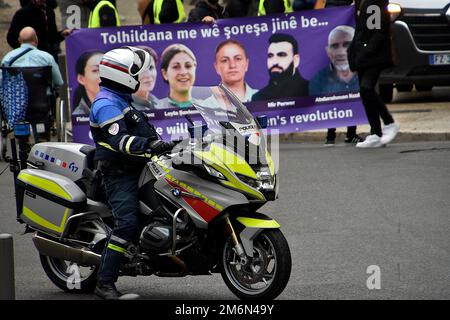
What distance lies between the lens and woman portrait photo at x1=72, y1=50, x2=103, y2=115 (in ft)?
48.4

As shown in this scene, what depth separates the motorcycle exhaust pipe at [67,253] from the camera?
8070 mm

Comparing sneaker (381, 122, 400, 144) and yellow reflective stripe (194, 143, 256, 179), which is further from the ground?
yellow reflective stripe (194, 143, 256, 179)

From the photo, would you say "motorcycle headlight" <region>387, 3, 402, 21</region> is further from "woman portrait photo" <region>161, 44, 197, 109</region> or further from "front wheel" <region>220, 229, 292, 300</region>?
"front wheel" <region>220, 229, 292, 300</region>

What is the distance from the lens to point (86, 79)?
48.6 ft

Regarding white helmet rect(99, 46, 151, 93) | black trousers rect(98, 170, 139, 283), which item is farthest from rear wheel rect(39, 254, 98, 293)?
white helmet rect(99, 46, 151, 93)

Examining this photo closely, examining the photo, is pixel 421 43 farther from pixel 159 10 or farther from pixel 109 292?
pixel 109 292

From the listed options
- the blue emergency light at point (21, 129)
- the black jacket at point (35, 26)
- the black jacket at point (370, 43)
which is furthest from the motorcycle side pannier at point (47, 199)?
the black jacket at point (35, 26)

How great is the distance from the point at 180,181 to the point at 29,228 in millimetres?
1410

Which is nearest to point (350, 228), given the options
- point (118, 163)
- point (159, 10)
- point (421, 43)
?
point (118, 163)

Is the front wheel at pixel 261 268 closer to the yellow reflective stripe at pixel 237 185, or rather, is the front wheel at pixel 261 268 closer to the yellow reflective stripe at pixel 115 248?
the yellow reflective stripe at pixel 237 185
